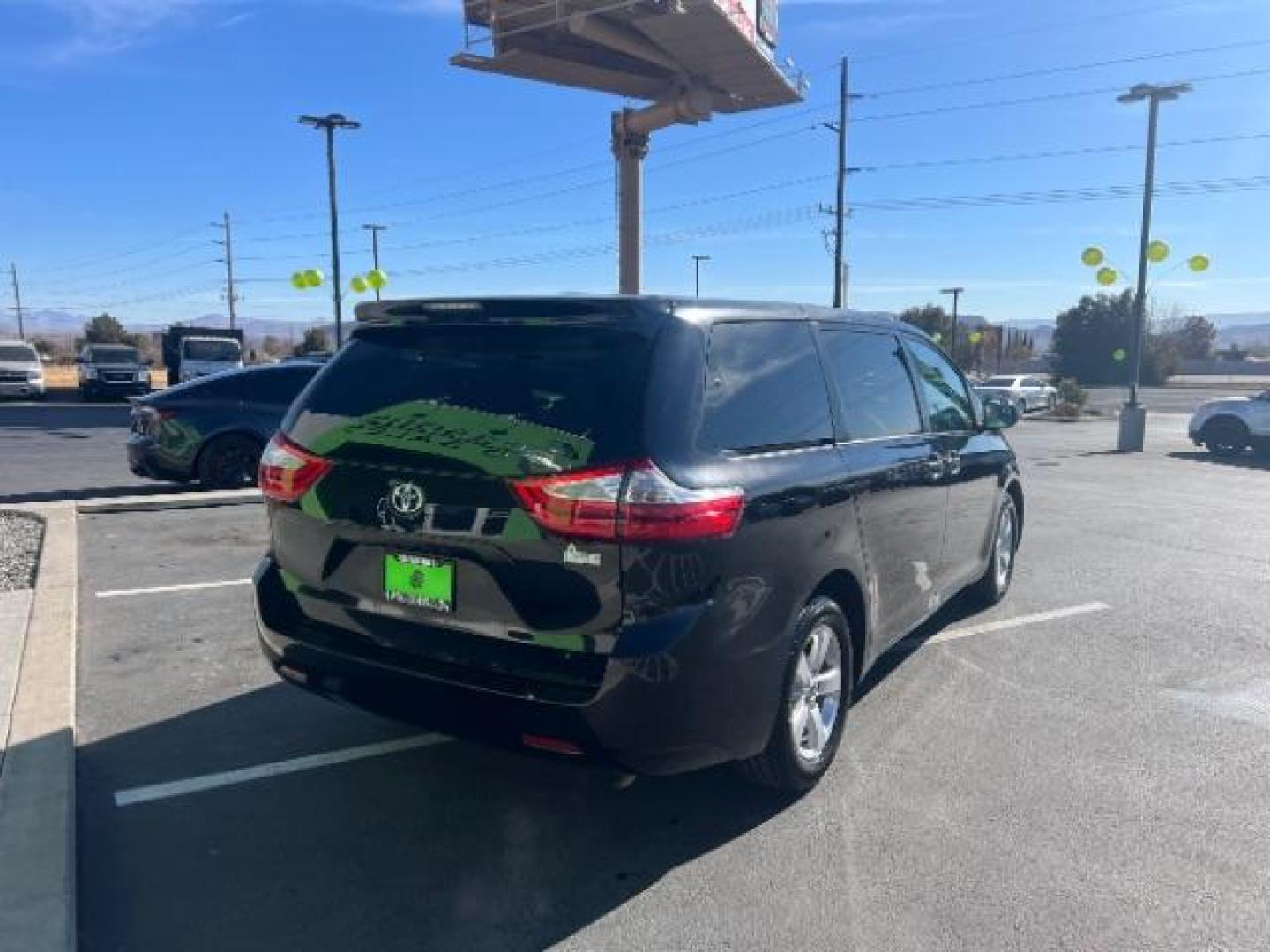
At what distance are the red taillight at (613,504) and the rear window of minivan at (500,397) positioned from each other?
50 mm

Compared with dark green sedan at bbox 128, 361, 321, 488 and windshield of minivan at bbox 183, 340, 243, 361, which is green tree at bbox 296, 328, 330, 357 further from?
dark green sedan at bbox 128, 361, 321, 488

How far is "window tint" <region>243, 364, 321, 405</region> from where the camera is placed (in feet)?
35.1

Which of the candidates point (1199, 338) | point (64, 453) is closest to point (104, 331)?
point (64, 453)

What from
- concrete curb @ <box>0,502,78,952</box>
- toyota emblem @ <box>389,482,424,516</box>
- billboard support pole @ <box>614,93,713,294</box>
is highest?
billboard support pole @ <box>614,93,713,294</box>

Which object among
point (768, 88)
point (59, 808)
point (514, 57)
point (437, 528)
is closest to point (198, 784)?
point (59, 808)

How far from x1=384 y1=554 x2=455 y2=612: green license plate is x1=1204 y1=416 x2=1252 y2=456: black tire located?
19310 millimetres

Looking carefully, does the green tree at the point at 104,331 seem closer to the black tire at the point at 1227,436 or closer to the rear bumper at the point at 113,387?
the rear bumper at the point at 113,387

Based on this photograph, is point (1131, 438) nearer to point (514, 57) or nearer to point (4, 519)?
point (4, 519)

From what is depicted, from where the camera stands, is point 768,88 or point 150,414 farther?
point 768,88

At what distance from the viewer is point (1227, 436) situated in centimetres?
1864

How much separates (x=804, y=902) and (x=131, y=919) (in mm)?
1986

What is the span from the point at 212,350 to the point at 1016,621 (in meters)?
30.5

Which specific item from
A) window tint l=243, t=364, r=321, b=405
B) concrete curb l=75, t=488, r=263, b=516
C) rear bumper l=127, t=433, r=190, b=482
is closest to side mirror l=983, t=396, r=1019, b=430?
concrete curb l=75, t=488, r=263, b=516

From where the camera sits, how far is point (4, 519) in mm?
8367
